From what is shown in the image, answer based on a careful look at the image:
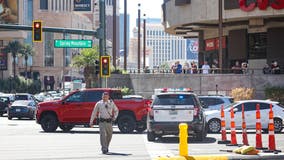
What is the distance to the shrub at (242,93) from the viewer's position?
137ft

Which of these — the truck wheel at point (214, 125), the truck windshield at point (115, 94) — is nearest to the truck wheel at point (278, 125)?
the truck wheel at point (214, 125)

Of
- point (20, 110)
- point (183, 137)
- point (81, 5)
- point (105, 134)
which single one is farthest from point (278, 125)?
point (81, 5)

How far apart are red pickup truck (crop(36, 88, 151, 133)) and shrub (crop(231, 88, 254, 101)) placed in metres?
14.8

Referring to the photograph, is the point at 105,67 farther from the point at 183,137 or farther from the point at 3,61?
the point at 3,61

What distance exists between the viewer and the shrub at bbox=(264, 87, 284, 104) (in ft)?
135

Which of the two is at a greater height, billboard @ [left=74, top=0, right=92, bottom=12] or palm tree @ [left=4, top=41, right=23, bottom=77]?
billboard @ [left=74, top=0, right=92, bottom=12]

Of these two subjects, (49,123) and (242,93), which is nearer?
(49,123)

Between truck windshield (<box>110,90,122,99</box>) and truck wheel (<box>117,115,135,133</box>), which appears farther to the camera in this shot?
truck windshield (<box>110,90,122,99</box>)

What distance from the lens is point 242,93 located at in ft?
138

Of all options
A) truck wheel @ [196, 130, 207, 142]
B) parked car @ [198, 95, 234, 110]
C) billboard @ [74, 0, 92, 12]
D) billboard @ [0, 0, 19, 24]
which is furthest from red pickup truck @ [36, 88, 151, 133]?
billboard @ [74, 0, 92, 12]

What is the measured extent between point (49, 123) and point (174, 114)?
822 centimetres

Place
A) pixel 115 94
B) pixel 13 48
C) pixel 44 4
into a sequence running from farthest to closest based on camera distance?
pixel 44 4
pixel 13 48
pixel 115 94

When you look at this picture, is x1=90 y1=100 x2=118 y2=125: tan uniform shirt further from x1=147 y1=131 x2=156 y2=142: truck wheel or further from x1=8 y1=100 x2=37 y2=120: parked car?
x1=8 y1=100 x2=37 y2=120: parked car

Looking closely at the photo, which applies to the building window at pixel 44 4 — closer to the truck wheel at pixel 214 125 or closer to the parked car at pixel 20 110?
the parked car at pixel 20 110
